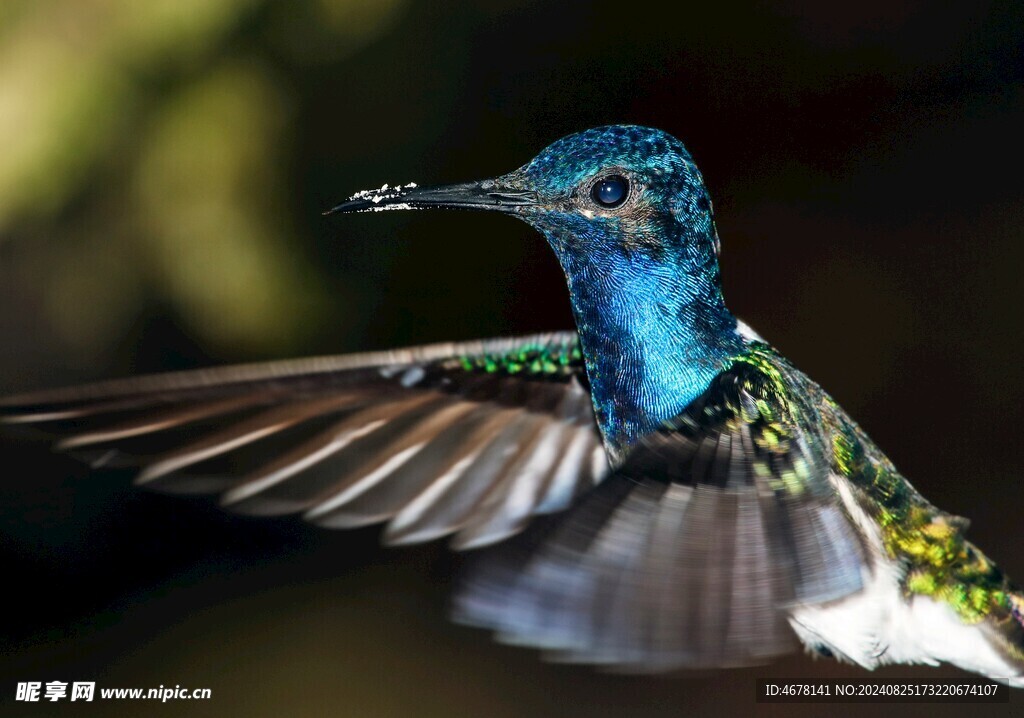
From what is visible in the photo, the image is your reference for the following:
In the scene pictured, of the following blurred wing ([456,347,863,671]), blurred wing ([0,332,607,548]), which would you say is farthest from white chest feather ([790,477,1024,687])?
blurred wing ([0,332,607,548])

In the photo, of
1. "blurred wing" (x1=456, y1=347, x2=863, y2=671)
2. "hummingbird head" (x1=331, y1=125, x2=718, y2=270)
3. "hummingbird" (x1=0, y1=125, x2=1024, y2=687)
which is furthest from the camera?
"hummingbird head" (x1=331, y1=125, x2=718, y2=270)

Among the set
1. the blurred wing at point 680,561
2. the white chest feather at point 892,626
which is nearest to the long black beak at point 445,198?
the blurred wing at point 680,561

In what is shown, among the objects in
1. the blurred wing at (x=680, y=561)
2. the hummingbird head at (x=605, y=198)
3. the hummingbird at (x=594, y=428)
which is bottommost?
the blurred wing at (x=680, y=561)

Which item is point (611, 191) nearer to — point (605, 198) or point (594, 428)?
point (605, 198)

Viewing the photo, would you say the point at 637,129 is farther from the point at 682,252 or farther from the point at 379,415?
the point at 379,415

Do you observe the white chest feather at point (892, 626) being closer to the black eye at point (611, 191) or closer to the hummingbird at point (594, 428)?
the hummingbird at point (594, 428)

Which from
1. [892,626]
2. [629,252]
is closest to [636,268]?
[629,252]

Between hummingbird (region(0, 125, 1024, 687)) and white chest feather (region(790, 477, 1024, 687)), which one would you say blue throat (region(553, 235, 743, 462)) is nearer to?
hummingbird (region(0, 125, 1024, 687))
